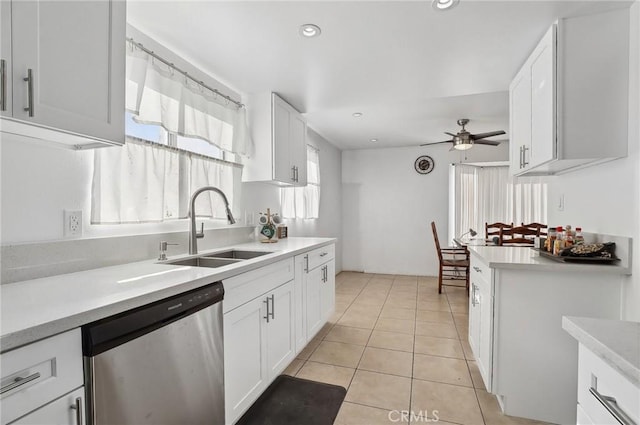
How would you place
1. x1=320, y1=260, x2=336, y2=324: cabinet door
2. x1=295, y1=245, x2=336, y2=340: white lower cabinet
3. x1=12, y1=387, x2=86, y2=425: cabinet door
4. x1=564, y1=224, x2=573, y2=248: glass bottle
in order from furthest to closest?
x1=320, y1=260, x2=336, y2=324: cabinet door
x1=295, y1=245, x2=336, y2=340: white lower cabinet
x1=564, y1=224, x2=573, y2=248: glass bottle
x1=12, y1=387, x2=86, y2=425: cabinet door

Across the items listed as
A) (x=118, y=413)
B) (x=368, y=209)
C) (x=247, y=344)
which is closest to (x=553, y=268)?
(x=247, y=344)

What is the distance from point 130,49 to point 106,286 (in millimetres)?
1350

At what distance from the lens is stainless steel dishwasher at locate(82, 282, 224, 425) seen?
0.94 metres

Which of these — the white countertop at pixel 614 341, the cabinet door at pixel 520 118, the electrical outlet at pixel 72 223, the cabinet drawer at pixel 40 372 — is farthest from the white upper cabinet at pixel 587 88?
the electrical outlet at pixel 72 223

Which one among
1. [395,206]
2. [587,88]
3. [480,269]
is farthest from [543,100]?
[395,206]

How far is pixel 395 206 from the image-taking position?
5738mm

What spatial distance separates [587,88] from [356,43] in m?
1.35

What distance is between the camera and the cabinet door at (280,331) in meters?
1.94

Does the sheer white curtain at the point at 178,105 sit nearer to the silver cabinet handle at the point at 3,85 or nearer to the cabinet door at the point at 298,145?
the cabinet door at the point at 298,145

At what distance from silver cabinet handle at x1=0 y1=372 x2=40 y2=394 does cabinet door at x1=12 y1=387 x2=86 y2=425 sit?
8cm

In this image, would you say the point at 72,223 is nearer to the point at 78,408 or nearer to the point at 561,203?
the point at 78,408

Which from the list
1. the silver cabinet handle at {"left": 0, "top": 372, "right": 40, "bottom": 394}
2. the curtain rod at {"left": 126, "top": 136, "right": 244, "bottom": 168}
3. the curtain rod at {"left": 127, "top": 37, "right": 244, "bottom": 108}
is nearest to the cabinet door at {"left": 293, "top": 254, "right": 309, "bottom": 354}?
the curtain rod at {"left": 126, "top": 136, "right": 244, "bottom": 168}

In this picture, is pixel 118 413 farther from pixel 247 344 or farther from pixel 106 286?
pixel 247 344

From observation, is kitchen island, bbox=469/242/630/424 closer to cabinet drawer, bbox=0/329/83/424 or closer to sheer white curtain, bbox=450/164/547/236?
cabinet drawer, bbox=0/329/83/424
